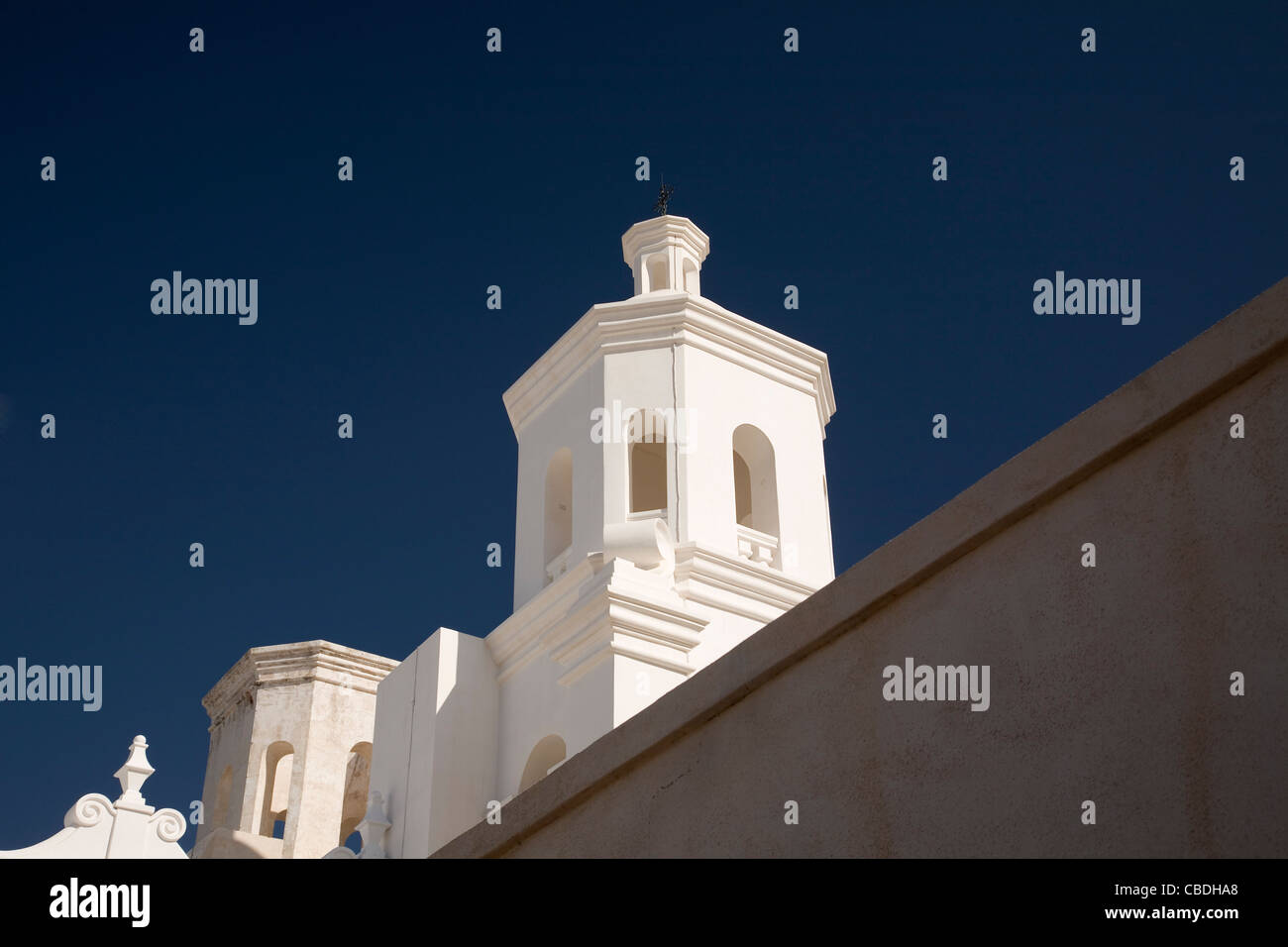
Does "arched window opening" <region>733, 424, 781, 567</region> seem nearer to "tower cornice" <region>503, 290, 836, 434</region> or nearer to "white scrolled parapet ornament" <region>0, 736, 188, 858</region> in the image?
"tower cornice" <region>503, 290, 836, 434</region>

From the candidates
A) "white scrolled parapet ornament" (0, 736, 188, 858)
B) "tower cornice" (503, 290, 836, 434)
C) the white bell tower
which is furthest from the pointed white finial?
"tower cornice" (503, 290, 836, 434)

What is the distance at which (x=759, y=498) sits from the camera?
577 inches

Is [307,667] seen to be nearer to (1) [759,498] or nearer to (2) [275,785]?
(2) [275,785]

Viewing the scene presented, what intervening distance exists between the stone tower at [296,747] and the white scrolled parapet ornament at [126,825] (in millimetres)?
7677

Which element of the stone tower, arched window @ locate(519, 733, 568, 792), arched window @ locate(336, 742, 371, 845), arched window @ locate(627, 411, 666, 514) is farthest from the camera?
arched window @ locate(336, 742, 371, 845)

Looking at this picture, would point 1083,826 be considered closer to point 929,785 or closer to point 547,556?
point 929,785

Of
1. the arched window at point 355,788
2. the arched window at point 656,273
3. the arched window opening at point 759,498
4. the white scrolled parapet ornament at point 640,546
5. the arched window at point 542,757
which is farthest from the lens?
the arched window at point 355,788

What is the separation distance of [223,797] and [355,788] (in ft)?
6.64

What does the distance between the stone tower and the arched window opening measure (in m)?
8.26

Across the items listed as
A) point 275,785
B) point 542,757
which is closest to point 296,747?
point 275,785

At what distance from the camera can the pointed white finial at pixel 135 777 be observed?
1241cm

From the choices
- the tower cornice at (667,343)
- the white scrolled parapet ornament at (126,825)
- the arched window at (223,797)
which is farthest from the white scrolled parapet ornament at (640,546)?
the arched window at (223,797)

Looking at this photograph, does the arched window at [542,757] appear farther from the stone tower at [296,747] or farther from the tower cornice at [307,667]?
the tower cornice at [307,667]

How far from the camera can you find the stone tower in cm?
2044
